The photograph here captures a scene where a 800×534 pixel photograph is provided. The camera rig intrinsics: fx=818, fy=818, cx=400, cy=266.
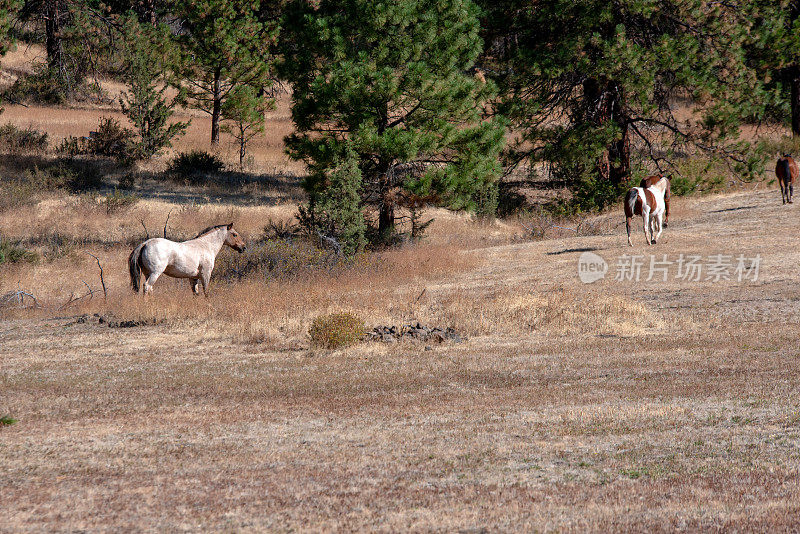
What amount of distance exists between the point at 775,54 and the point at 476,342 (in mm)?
25793

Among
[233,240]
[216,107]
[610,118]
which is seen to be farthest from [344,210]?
[216,107]

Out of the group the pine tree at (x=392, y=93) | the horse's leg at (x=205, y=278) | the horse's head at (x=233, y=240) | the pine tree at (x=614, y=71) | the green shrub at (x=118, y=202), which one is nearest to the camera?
the horse's leg at (x=205, y=278)

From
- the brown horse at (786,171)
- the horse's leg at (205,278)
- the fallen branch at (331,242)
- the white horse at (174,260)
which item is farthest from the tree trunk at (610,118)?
the horse's leg at (205,278)

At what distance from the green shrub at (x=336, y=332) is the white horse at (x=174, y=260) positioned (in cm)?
512

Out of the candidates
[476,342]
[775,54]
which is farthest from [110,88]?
[476,342]

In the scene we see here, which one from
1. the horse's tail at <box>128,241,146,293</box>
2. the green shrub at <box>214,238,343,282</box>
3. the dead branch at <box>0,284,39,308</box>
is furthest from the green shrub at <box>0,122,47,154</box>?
the horse's tail at <box>128,241,146,293</box>

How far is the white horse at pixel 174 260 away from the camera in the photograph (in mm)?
18562

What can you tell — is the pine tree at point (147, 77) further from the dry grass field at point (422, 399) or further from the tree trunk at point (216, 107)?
the dry grass field at point (422, 399)

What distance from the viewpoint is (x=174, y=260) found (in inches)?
737

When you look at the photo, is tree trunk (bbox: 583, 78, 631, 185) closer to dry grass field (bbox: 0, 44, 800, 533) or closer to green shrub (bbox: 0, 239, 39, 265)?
dry grass field (bbox: 0, 44, 800, 533)

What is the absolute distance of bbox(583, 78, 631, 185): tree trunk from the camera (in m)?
33.3

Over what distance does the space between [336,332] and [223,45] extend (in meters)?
32.3

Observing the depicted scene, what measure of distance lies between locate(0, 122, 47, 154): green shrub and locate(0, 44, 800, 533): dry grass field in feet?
62.1

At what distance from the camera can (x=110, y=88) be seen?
5997cm
